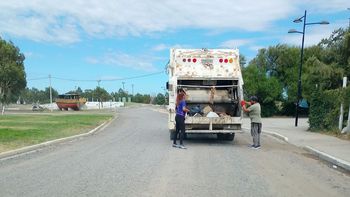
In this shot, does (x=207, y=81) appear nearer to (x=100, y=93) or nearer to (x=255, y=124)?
(x=255, y=124)

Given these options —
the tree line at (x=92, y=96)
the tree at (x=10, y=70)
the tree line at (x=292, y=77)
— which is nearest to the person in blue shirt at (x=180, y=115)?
the tree line at (x=292, y=77)

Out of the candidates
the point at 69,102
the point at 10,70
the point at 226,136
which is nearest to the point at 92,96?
the point at 69,102

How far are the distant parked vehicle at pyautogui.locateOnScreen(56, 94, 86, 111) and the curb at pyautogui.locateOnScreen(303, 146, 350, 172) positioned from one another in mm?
66260

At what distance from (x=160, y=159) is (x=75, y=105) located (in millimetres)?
68564

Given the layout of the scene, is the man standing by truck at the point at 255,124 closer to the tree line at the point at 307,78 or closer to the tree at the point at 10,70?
the tree line at the point at 307,78

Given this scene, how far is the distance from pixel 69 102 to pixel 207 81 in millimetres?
64051

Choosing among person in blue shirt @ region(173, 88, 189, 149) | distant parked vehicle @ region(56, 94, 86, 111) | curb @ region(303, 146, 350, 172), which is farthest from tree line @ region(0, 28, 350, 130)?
distant parked vehicle @ region(56, 94, 86, 111)

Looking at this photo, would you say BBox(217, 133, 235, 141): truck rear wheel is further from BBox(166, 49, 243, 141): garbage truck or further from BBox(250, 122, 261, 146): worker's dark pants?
BBox(250, 122, 261, 146): worker's dark pants

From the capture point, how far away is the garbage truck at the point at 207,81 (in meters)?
18.0

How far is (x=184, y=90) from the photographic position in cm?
1847

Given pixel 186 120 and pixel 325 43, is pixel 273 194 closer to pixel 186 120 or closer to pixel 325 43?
pixel 186 120

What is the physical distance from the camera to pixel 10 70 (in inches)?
2749

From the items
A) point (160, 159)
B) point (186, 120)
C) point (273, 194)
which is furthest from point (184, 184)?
point (186, 120)

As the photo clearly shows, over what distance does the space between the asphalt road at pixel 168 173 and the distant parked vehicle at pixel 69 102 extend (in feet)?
214
